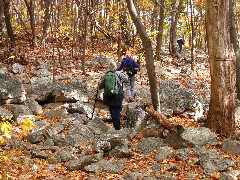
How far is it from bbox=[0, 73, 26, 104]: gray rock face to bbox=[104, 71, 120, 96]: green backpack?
3.22 m

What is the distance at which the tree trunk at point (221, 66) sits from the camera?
6375mm

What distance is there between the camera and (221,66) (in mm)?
6434

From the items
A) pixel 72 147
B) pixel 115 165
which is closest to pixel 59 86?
pixel 72 147

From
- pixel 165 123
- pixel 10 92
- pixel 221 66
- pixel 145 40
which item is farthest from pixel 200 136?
pixel 10 92

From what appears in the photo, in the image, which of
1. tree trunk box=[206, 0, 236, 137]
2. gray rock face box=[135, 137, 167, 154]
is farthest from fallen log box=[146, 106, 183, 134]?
tree trunk box=[206, 0, 236, 137]

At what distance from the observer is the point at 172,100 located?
32.6ft

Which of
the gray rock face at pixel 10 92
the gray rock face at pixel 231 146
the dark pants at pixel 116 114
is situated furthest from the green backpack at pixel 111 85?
the gray rock face at pixel 10 92

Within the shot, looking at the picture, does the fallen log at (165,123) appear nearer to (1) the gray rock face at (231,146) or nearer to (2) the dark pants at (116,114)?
(2) the dark pants at (116,114)

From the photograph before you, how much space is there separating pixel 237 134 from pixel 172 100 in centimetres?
350

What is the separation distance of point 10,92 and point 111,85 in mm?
3570

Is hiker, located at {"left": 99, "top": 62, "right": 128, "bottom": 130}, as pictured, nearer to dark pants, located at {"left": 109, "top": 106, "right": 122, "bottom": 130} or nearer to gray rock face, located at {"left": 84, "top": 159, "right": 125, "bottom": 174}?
dark pants, located at {"left": 109, "top": 106, "right": 122, "bottom": 130}

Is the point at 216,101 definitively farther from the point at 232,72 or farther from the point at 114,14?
the point at 114,14

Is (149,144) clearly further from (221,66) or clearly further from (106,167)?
(221,66)

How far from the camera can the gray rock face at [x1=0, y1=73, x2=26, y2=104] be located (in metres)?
9.09
